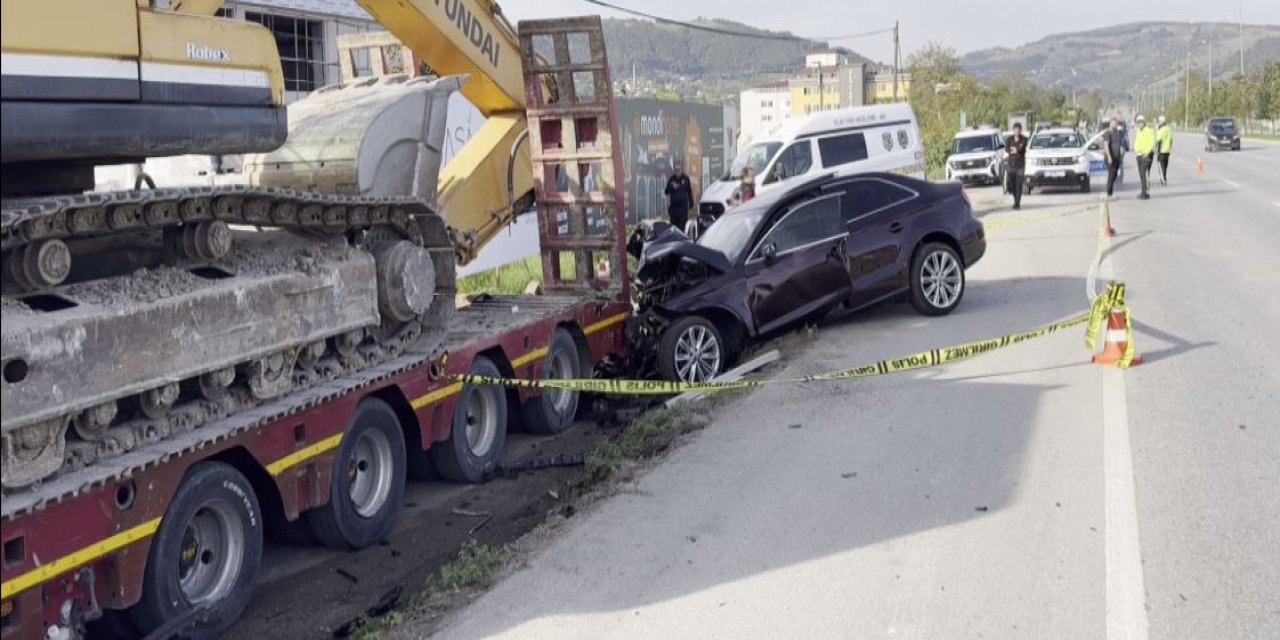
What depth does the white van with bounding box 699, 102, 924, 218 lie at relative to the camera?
82.3 ft

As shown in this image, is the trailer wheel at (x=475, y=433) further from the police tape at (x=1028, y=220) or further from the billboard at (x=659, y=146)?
the billboard at (x=659, y=146)

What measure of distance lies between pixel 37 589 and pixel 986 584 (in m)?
4.22

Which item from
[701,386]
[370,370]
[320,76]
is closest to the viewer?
[370,370]

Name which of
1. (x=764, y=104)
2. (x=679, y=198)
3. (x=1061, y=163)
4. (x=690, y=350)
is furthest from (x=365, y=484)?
(x=764, y=104)

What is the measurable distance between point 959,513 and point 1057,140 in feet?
94.5

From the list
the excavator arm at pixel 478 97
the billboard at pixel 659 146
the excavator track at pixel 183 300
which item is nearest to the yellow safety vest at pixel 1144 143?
the billboard at pixel 659 146

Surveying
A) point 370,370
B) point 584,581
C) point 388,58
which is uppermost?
point 388,58

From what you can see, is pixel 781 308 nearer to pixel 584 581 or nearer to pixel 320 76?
pixel 584 581

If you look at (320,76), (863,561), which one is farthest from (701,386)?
(320,76)

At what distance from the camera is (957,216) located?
546 inches

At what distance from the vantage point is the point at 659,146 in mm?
30734

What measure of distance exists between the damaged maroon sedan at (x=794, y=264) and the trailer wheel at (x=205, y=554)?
18.3 feet

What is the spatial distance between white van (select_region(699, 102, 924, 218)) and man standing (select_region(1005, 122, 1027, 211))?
196 cm

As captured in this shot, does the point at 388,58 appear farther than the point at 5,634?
Yes
